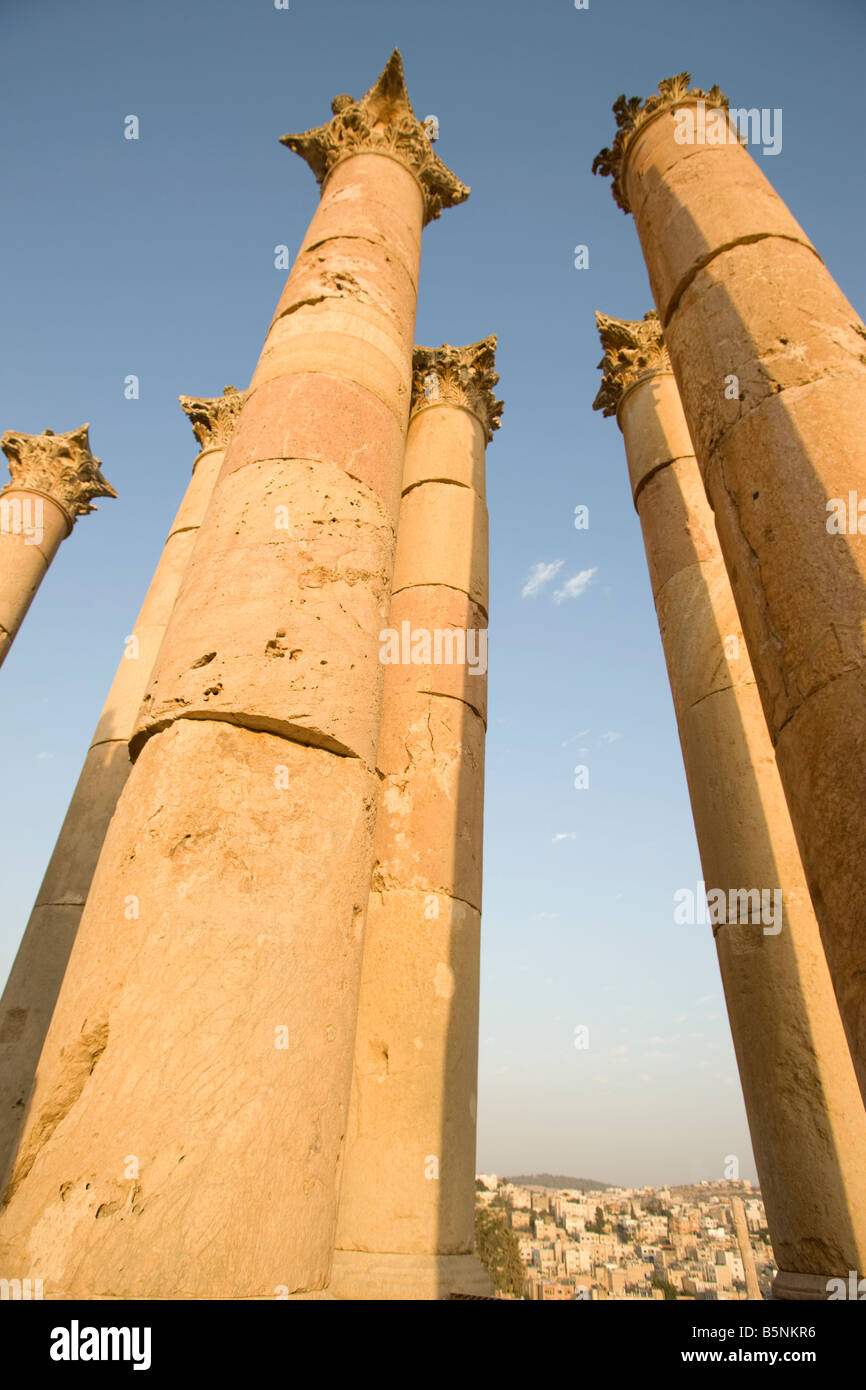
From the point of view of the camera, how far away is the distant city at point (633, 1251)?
1897 cm

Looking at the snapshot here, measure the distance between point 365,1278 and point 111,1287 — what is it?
3.60m

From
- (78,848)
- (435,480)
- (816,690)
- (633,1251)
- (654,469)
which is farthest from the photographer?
(633,1251)

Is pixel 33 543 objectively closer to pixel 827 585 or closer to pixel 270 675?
pixel 270 675

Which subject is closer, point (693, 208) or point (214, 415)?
point (693, 208)

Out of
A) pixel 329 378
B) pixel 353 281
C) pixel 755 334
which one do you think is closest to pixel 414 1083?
pixel 329 378

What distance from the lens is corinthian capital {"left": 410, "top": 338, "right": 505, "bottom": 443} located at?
38.3ft

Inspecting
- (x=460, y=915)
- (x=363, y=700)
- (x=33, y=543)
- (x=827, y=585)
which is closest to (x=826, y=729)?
(x=827, y=585)

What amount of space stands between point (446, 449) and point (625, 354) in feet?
14.6

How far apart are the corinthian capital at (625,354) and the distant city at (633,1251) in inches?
641

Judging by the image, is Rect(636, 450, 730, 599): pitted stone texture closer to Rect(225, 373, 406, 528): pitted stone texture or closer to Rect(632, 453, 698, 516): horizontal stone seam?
Rect(632, 453, 698, 516): horizontal stone seam

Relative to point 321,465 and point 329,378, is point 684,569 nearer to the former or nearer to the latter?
point 329,378

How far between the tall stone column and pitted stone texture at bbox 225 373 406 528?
4442 mm

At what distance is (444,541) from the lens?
960 centimetres

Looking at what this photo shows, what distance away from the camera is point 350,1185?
5.94 meters
